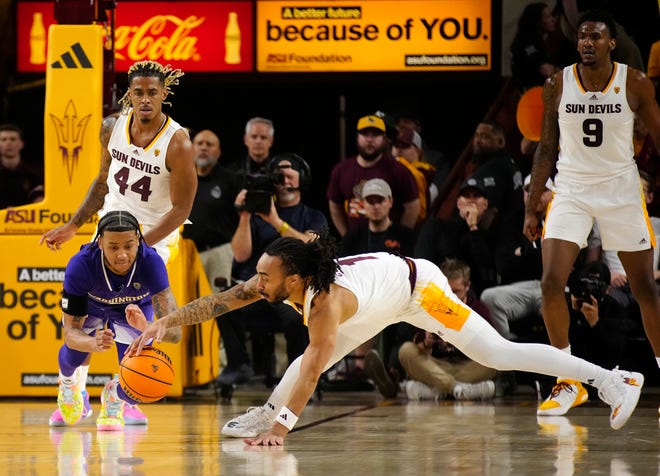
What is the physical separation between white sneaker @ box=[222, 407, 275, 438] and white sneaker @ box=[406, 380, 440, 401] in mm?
2718

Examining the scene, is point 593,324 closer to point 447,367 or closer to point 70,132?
point 447,367

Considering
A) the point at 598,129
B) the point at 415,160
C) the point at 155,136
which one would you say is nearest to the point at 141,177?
the point at 155,136

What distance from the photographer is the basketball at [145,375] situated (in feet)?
20.8

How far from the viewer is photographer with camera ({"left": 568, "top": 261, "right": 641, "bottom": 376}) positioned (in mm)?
8695

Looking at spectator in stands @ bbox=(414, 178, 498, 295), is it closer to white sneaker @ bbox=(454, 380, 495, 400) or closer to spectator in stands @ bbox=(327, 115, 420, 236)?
spectator in stands @ bbox=(327, 115, 420, 236)

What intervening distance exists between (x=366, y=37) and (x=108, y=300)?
693cm

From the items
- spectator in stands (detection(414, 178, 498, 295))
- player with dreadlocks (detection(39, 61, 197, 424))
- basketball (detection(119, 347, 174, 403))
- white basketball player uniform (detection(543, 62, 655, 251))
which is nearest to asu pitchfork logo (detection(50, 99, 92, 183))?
player with dreadlocks (detection(39, 61, 197, 424))

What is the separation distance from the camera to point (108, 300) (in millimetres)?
7023

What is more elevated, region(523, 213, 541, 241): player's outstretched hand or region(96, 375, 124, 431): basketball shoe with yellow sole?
region(523, 213, 541, 241): player's outstretched hand

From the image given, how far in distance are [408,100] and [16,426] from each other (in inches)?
304

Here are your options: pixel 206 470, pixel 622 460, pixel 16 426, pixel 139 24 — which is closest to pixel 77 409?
pixel 16 426

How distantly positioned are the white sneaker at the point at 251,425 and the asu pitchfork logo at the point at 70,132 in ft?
10.4

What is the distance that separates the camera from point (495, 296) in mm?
9219

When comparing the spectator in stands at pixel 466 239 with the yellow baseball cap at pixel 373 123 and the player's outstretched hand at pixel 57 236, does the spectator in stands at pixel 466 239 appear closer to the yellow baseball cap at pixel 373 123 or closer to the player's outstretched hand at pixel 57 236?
the yellow baseball cap at pixel 373 123
